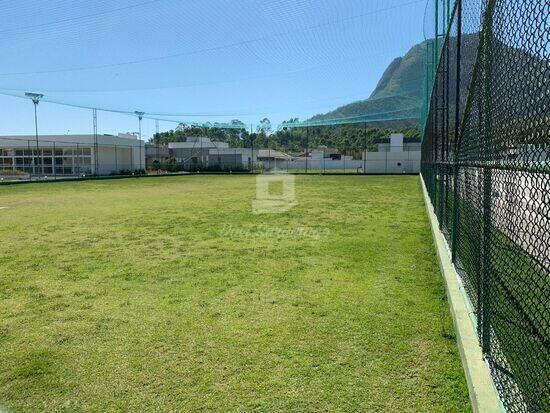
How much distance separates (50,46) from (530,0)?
16.3 metres

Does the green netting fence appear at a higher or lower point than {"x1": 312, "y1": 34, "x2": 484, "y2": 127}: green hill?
lower

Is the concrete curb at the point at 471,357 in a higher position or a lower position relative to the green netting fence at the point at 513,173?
lower

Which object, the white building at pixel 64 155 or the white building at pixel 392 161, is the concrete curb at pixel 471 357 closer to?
the white building at pixel 64 155

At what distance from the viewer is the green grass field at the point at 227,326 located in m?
2.06

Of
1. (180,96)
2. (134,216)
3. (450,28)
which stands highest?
(180,96)

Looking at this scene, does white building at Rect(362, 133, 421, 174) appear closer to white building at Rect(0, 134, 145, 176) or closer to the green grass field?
white building at Rect(0, 134, 145, 176)

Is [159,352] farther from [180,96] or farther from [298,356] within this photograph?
[180,96]

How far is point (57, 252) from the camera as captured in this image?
538 centimetres

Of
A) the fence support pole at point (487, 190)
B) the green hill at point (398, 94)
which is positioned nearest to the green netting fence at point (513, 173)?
the fence support pole at point (487, 190)

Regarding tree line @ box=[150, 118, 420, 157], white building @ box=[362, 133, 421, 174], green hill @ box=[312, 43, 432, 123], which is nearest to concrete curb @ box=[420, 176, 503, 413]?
green hill @ box=[312, 43, 432, 123]

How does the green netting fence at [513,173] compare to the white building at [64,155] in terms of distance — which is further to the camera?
the white building at [64,155]

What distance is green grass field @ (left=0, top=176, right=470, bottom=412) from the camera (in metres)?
2.06

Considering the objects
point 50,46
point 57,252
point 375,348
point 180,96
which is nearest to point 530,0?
point 375,348

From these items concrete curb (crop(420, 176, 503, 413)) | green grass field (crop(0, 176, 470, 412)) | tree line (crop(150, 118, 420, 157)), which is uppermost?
tree line (crop(150, 118, 420, 157))
